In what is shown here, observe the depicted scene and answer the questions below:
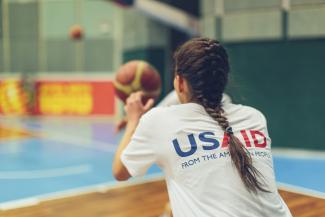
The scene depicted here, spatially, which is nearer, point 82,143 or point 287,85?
point 287,85

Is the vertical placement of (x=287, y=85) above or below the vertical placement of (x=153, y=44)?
below

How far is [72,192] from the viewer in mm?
4887

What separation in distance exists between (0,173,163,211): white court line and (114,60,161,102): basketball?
7.29 feet

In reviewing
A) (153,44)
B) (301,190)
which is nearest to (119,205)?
(301,190)

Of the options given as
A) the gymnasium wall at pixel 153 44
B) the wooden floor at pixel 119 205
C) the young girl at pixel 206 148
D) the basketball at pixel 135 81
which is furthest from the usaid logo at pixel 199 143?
the gymnasium wall at pixel 153 44

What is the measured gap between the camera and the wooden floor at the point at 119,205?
4109 mm

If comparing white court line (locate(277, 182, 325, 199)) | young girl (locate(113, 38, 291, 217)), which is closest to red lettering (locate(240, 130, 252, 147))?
young girl (locate(113, 38, 291, 217))

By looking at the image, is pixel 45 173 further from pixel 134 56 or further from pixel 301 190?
pixel 134 56

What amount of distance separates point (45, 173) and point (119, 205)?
5.94 ft

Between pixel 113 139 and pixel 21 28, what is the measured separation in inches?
246

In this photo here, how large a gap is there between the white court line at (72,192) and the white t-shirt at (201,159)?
3235mm

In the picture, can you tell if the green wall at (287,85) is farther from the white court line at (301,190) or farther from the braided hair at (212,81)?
the braided hair at (212,81)

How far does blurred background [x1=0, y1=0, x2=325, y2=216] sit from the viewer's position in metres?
7.04

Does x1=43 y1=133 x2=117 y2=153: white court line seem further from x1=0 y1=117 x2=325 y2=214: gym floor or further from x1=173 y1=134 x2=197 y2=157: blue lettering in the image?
x1=173 y1=134 x2=197 y2=157: blue lettering
